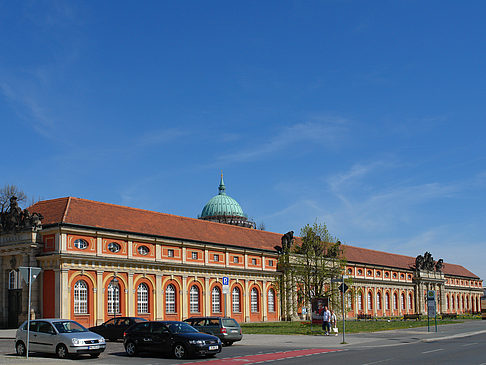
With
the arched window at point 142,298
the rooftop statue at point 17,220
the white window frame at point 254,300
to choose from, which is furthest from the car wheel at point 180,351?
the white window frame at point 254,300

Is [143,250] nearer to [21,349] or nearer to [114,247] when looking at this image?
[114,247]

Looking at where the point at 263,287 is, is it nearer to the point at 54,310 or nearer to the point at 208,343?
the point at 54,310

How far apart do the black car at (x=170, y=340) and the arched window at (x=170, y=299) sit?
2957 centimetres

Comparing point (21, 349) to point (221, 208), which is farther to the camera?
point (221, 208)

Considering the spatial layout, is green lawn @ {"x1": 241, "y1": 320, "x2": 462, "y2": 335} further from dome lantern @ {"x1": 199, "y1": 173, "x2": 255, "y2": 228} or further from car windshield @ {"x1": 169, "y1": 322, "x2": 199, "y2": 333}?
dome lantern @ {"x1": 199, "y1": 173, "x2": 255, "y2": 228}

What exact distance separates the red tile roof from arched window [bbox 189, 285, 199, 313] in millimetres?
4866

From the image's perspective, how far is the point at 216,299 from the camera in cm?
6084

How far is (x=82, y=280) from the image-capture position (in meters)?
47.8

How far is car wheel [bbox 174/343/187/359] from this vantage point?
24052 millimetres

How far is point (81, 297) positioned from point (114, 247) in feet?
16.7

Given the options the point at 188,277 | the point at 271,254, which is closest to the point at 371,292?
the point at 271,254

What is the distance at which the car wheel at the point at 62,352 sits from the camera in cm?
2353

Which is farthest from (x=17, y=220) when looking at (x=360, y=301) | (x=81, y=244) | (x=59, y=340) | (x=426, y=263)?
(x=426, y=263)

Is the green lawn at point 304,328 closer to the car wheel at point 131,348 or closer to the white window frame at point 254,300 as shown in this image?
the white window frame at point 254,300
